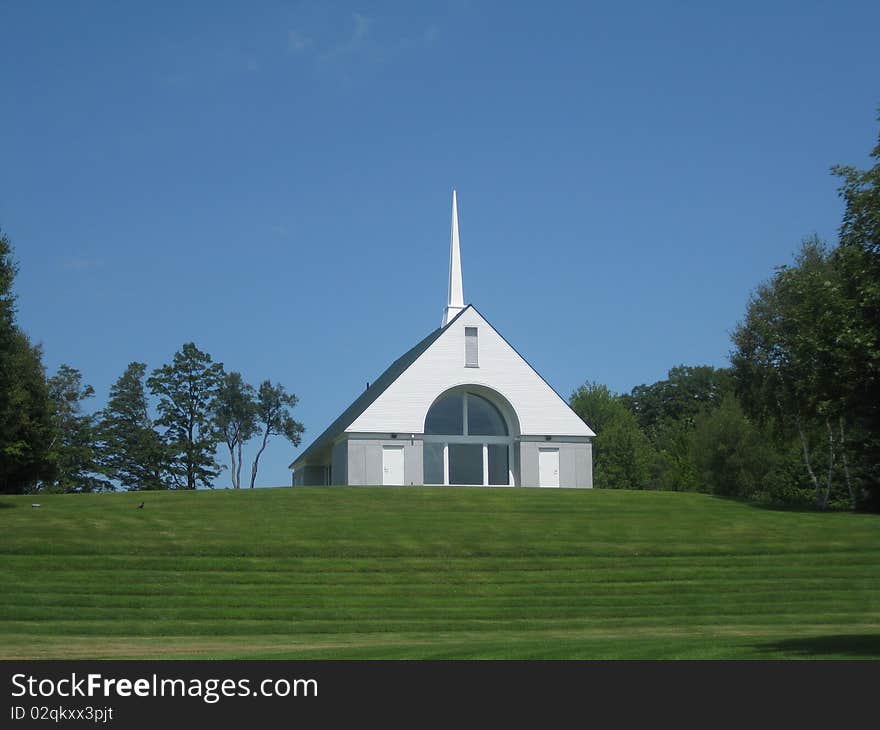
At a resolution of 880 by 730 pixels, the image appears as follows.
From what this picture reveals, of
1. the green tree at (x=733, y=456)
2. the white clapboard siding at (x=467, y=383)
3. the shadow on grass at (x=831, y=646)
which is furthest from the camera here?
the green tree at (x=733, y=456)

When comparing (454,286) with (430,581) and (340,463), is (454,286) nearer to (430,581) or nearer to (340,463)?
(340,463)

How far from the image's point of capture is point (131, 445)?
7531cm

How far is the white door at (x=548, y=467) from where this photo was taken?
46250 mm

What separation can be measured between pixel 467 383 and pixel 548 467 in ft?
17.4

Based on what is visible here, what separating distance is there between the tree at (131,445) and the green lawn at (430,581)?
39804 millimetres

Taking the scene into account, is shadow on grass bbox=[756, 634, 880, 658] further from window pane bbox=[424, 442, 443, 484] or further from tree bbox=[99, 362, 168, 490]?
tree bbox=[99, 362, 168, 490]

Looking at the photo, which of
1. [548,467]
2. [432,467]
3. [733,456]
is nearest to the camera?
[432,467]

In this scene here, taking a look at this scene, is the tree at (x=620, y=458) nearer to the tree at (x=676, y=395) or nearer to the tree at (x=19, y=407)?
the tree at (x=676, y=395)

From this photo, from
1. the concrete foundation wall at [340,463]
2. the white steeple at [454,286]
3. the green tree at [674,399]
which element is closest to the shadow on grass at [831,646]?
the concrete foundation wall at [340,463]

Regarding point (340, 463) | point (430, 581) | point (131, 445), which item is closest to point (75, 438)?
point (131, 445)

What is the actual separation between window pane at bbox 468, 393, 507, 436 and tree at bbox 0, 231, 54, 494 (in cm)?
1868
